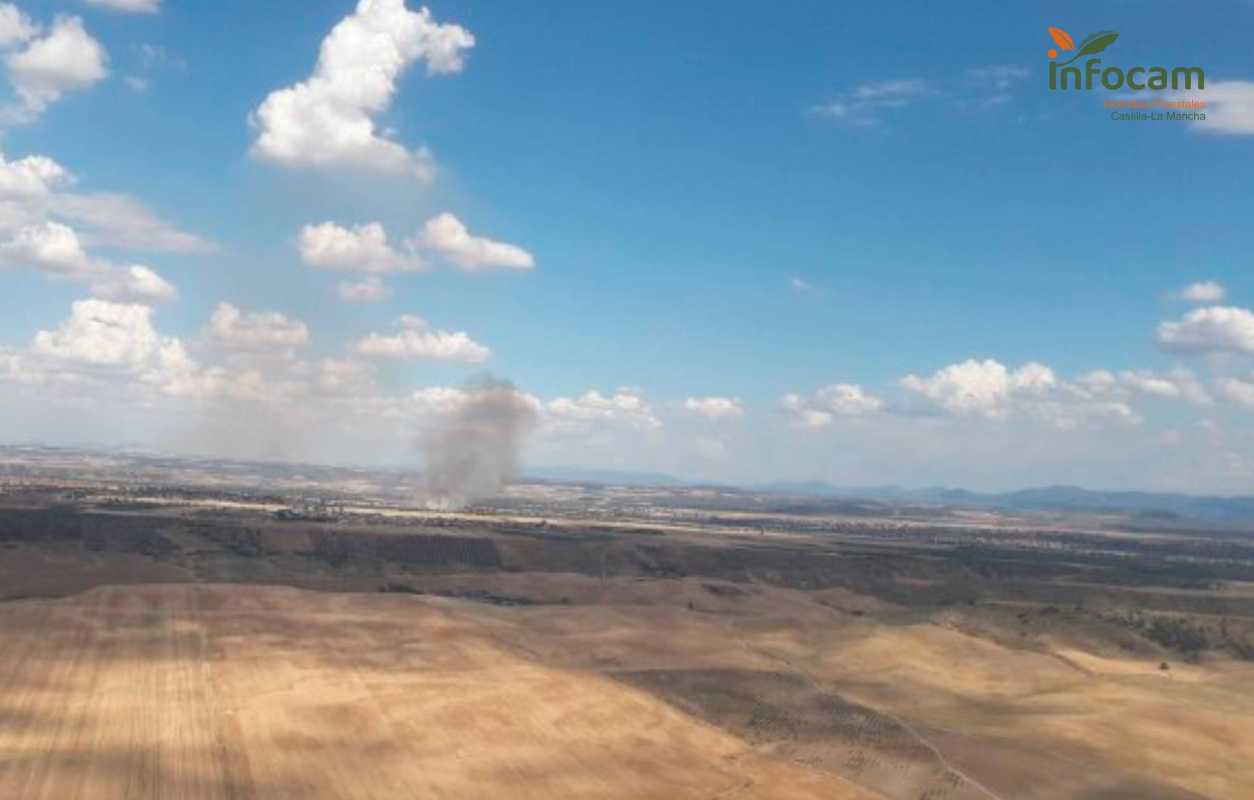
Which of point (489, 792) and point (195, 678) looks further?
point (195, 678)

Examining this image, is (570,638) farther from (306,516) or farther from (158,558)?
(306,516)

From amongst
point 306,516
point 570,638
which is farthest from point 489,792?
point 306,516

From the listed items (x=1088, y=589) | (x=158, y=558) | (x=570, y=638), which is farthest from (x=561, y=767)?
(x=1088, y=589)

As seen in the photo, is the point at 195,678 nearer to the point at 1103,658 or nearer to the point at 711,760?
the point at 711,760

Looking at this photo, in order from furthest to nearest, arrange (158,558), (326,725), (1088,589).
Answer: (1088,589) < (158,558) < (326,725)

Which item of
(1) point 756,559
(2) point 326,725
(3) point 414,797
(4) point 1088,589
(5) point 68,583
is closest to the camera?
(3) point 414,797

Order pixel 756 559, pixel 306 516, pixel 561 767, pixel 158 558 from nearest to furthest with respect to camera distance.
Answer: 1. pixel 561 767
2. pixel 158 558
3. pixel 756 559
4. pixel 306 516
